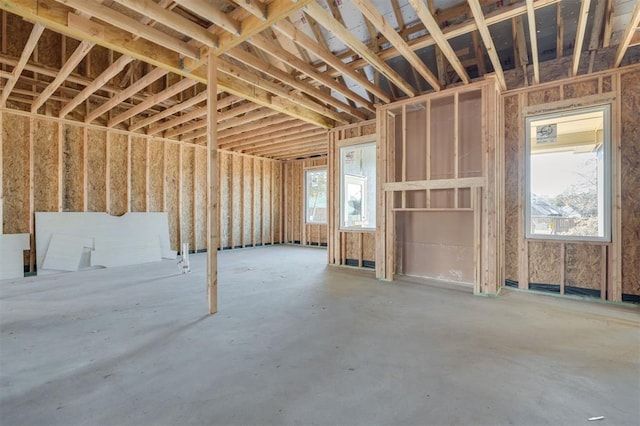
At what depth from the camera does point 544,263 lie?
4430 millimetres

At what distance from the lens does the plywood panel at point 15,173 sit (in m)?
5.59

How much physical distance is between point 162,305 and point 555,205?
562 cm

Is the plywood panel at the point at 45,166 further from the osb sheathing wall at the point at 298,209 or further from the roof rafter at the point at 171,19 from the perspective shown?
the osb sheathing wall at the point at 298,209

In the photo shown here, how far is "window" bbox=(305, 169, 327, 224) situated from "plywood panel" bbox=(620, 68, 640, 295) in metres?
7.29

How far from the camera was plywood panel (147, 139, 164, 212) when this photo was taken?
7.52 metres

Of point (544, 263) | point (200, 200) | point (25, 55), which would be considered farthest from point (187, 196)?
point (544, 263)

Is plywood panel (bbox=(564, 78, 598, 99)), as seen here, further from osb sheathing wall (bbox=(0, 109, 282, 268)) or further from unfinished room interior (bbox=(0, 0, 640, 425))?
osb sheathing wall (bbox=(0, 109, 282, 268))

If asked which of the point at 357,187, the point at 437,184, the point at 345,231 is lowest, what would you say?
the point at 345,231

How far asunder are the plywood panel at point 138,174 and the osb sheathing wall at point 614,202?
7792mm

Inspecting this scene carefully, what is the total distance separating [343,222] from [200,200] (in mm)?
4450

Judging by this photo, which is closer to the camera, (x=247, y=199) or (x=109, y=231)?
(x=109, y=231)

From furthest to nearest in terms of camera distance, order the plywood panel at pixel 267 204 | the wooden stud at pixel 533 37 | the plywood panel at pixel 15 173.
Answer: the plywood panel at pixel 267 204 → the plywood panel at pixel 15 173 → the wooden stud at pixel 533 37

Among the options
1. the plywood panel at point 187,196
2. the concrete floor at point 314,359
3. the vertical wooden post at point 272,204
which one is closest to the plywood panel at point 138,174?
the plywood panel at point 187,196

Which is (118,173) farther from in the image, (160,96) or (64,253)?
(160,96)
